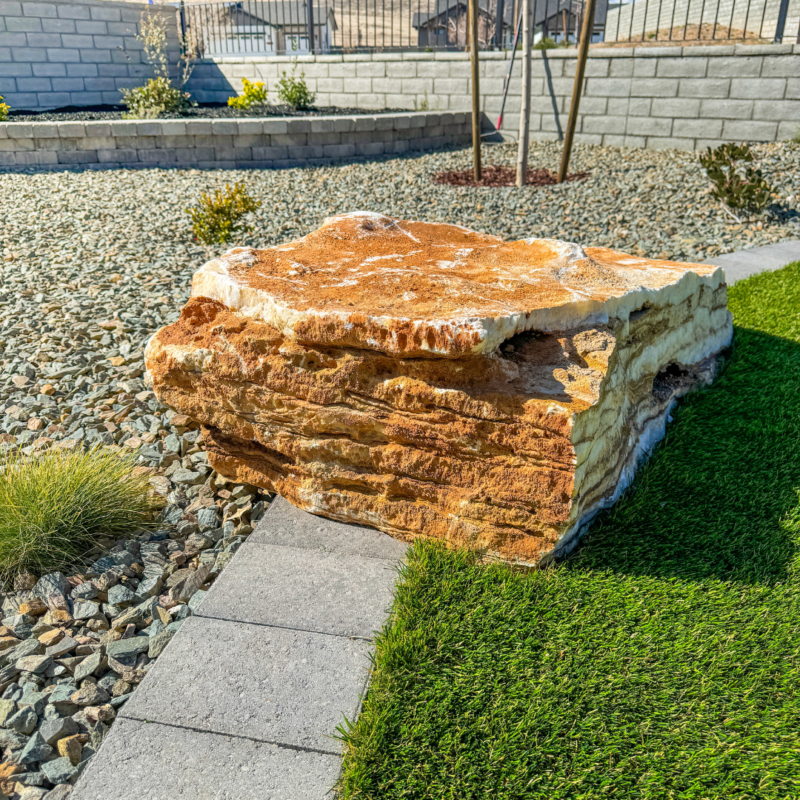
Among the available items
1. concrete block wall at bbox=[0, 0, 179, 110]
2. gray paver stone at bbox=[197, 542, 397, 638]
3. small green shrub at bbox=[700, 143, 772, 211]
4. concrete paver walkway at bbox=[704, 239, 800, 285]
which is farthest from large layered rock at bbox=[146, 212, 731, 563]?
concrete block wall at bbox=[0, 0, 179, 110]

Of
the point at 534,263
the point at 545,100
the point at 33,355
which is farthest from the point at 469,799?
the point at 545,100

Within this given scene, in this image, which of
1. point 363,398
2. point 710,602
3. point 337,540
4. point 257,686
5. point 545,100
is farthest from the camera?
point 545,100

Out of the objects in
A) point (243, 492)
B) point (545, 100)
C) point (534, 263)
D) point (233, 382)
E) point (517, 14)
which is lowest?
A: point (243, 492)

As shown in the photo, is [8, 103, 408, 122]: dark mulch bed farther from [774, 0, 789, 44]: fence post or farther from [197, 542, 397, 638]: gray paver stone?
[197, 542, 397, 638]: gray paver stone

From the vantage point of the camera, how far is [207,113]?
37.4ft

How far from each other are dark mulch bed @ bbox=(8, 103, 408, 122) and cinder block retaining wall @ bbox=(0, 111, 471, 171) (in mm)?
1975

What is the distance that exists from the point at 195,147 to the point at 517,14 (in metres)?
5.64

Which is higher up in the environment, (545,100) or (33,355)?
(545,100)

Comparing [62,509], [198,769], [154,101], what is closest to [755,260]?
[62,509]

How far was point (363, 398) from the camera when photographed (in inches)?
92.9

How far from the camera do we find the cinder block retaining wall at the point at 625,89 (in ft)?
28.3

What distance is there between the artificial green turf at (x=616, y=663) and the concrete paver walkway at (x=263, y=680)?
11cm

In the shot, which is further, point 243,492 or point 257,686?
point 243,492

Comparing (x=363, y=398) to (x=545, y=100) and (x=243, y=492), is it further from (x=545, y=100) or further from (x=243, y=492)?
(x=545, y=100)
